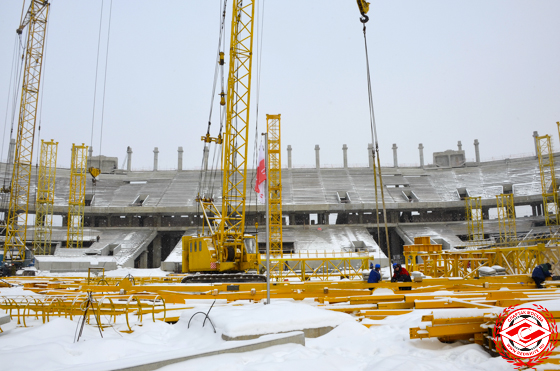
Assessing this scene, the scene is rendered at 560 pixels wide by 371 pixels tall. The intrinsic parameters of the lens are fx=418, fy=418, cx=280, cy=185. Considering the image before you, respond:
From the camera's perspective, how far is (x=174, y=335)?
26.2 ft

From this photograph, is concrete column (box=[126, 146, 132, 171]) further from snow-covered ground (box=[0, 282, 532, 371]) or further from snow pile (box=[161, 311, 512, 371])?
snow pile (box=[161, 311, 512, 371])

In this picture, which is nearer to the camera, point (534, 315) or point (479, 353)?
point (534, 315)

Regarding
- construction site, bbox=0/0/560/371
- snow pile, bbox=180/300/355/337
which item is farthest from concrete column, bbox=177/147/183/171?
snow pile, bbox=180/300/355/337

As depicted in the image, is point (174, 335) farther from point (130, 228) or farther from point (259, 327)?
point (130, 228)

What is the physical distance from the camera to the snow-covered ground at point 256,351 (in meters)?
5.50

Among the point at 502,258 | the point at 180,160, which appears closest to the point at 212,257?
the point at 502,258

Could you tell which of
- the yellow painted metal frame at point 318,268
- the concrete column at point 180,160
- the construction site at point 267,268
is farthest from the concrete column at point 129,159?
the yellow painted metal frame at point 318,268

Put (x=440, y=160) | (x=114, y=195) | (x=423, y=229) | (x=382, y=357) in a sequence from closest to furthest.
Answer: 1. (x=382, y=357)
2. (x=423, y=229)
3. (x=114, y=195)
4. (x=440, y=160)

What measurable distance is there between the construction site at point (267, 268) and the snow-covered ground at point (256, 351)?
0.11 ft

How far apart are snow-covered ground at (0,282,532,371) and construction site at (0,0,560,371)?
1.4 inches

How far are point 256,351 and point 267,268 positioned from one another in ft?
10.3

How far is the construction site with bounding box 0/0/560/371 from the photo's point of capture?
6.28 m

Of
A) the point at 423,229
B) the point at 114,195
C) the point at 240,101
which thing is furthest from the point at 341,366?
the point at 114,195

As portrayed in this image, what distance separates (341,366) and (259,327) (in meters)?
1.63
